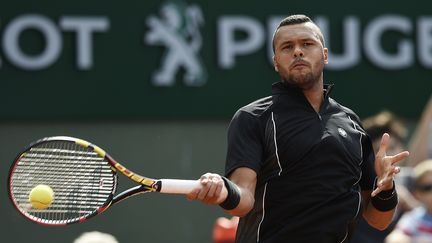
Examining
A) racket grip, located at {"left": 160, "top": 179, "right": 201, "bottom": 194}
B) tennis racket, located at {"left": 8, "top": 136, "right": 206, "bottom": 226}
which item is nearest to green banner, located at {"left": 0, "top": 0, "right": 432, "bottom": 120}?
tennis racket, located at {"left": 8, "top": 136, "right": 206, "bottom": 226}

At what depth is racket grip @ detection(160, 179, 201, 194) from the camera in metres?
4.39

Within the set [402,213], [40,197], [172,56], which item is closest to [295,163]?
[40,197]

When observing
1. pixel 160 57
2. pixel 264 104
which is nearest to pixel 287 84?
pixel 264 104

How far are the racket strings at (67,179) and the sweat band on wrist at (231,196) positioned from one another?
52 cm

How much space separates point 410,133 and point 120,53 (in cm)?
282

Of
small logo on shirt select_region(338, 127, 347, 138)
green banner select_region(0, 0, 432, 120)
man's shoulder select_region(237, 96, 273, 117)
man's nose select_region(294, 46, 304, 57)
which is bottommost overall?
green banner select_region(0, 0, 432, 120)

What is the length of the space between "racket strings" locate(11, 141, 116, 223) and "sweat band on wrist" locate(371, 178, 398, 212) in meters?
1.24

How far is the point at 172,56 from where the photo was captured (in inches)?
367

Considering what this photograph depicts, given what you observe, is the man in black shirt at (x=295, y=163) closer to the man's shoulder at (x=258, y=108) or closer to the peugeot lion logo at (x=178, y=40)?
the man's shoulder at (x=258, y=108)

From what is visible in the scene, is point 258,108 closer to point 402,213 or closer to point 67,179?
point 67,179

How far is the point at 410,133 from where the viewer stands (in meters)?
9.91

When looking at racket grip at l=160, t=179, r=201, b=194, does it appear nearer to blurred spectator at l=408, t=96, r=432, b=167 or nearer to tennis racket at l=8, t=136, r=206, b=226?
tennis racket at l=8, t=136, r=206, b=226

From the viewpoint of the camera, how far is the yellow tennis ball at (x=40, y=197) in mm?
4496

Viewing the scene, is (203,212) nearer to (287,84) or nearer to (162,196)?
(162,196)
